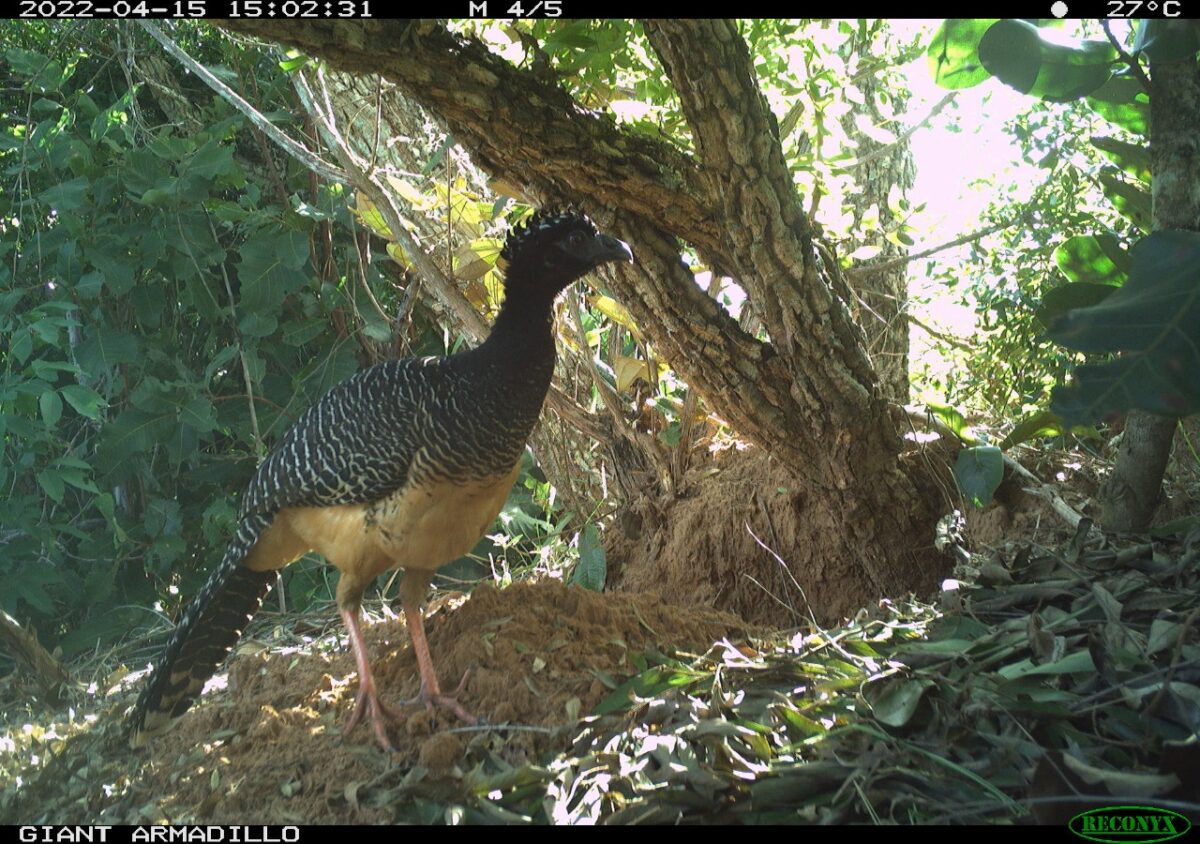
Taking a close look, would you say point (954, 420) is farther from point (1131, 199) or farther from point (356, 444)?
point (356, 444)

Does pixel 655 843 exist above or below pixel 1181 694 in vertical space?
below

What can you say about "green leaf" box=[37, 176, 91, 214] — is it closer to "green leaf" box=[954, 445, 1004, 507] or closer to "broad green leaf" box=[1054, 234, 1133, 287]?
"green leaf" box=[954, 445, 1004, 507]

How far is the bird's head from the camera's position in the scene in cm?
299

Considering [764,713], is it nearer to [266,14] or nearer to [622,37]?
[622,37]

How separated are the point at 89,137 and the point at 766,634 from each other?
170 inches

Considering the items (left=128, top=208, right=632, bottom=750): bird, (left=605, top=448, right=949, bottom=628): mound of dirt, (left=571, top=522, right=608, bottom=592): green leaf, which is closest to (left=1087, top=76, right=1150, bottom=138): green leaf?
(left=605, top=448, right=949, bottom=628): mound of dirt

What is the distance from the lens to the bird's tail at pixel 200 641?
3371 millimetres

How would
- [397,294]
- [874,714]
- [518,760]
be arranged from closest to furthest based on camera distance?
1. [874,714]
2. [518,760]
3. [397,294]

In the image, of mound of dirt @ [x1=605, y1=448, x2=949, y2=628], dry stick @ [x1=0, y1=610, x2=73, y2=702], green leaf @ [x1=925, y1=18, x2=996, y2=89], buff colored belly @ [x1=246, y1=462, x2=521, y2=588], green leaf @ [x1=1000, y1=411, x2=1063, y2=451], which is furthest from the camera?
dry stick @ [x1=0, y1=610, x2=73, y2=702]

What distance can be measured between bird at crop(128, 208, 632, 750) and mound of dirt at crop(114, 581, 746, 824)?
100 millimetres

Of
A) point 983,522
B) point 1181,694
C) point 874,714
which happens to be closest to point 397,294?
point 983,522

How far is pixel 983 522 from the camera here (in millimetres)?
3592

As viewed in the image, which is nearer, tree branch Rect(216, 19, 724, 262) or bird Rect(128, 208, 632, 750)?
tree branch Rect(216, 19, 724, 262)

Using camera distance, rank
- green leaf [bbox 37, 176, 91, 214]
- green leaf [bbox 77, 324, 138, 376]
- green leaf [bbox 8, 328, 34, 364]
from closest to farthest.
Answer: green leaf [bbox 8, 328, 34, 364], green leaf [bbox 37, 176, 91, 214], green leaf [bbox 77, 324, 138, 376]
